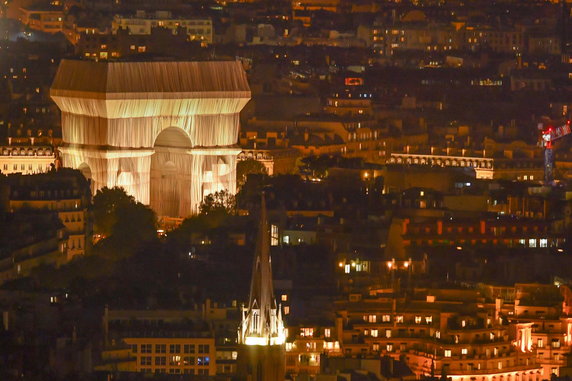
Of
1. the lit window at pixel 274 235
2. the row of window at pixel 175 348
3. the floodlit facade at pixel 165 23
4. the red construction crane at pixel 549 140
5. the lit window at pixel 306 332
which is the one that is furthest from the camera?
the floodlit facade at pixel 165 23

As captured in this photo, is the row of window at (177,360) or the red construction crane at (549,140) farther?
the red construction crane at (549,140)

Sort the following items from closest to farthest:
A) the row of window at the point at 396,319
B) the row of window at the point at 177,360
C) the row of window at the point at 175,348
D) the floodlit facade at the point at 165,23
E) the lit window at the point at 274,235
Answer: the row of window at the point at 177,360
the row of window at the point at 175,348
the row of window at the point at 396,319
the lit window at the point at 274,235
the floodlit facade at the point at 165,23

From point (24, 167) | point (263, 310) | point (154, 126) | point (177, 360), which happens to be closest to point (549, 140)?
point (24, 167)

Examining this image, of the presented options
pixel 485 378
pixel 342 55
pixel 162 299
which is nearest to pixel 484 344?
pixel 485 378

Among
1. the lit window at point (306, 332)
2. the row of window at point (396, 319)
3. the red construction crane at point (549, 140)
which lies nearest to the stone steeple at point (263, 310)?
the lit window at point (306, 332)

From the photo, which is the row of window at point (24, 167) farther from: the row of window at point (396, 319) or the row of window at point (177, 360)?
the row of window at point (177, 360)

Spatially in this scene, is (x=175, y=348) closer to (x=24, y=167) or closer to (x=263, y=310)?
(x=263, y=310)

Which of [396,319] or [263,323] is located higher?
[396,319]

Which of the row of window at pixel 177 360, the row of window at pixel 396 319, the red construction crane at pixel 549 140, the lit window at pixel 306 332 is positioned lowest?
the row of window at pixel 177 360

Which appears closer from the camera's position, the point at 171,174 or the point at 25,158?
the point at 171,174
